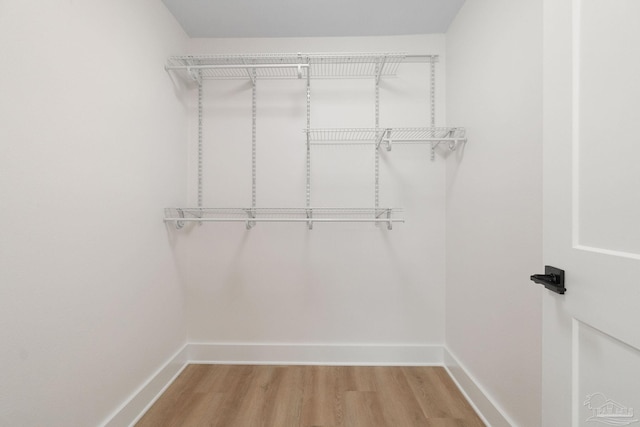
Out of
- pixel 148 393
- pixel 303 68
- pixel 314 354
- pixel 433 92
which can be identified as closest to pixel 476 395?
pixel 314 354

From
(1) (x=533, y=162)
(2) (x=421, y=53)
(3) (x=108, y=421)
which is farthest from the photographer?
(2) (x=421, y=53)

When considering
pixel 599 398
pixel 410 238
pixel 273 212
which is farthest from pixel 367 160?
pixel 599 398

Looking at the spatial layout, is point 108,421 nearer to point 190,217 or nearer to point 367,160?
point 190,217

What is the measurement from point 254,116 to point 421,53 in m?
1.33

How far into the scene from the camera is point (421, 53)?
82.4 inches

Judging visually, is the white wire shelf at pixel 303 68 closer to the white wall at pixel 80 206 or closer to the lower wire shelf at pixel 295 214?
the white wall at pixel 80 206

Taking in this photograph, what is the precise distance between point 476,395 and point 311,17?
2.56 meters

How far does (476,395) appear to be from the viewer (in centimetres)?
162

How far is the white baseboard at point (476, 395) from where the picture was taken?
4.70 feet

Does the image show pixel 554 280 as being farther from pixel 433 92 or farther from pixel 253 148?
pixel 253 148

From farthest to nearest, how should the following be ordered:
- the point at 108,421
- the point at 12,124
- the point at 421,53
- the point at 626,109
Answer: the point at 421,53 → the point at 108,421 → the point at 12,124 → the point at 626,109

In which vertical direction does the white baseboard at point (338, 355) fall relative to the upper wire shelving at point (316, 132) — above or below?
below

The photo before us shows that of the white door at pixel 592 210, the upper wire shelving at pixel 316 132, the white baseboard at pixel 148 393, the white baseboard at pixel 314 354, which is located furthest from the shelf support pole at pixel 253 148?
the white door at pixel 592 210

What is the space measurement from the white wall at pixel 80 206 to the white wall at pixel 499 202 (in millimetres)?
1924
